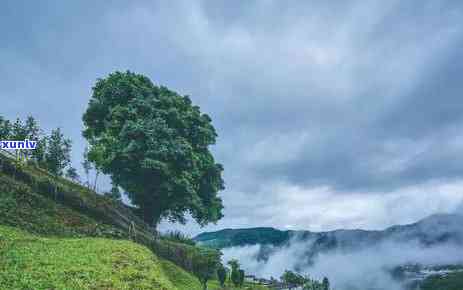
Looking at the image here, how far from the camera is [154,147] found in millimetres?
43281

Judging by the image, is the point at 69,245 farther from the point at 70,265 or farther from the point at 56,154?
the point at 56,154

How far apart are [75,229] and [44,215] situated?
2.66 meters

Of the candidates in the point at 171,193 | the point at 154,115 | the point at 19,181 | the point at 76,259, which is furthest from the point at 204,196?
the point at 76,259

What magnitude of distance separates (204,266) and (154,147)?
13.7 meters

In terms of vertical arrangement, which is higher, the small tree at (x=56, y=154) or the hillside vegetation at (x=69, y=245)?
the small tree at (x=56, y=154)

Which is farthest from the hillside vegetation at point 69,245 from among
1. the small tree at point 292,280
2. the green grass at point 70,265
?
the small tree at point 292,280

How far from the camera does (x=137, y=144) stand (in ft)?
141

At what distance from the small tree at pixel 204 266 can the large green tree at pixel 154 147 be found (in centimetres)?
679

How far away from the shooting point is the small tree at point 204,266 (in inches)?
1634

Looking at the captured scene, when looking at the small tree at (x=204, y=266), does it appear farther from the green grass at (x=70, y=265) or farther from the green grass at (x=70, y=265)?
the green grass at (x=70, y=265)

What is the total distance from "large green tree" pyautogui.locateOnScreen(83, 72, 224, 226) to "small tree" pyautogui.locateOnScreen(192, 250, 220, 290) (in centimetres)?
679

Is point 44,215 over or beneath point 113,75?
beneath

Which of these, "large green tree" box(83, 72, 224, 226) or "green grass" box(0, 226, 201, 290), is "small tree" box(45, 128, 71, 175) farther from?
"green grass" box(0, 226, 201, 290)

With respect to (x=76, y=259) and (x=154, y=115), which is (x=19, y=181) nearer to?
(x=76, y=259)
